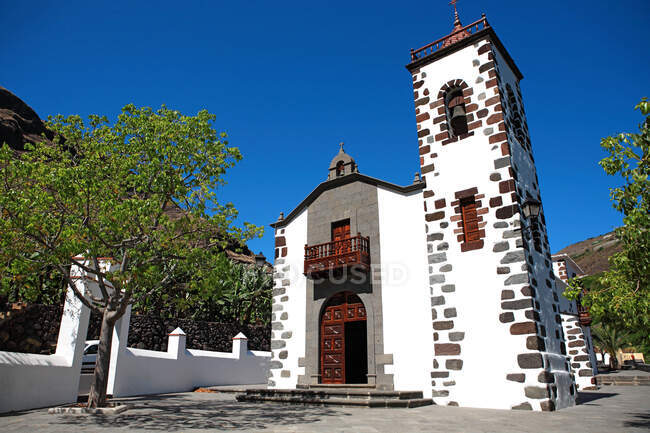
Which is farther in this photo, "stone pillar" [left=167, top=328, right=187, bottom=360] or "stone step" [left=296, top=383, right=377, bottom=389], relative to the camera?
"stone pillar" [left=167, top=328, right=187, bottom=360]

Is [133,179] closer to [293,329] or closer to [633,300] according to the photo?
[293,329]

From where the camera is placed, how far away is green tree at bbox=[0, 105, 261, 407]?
782cm

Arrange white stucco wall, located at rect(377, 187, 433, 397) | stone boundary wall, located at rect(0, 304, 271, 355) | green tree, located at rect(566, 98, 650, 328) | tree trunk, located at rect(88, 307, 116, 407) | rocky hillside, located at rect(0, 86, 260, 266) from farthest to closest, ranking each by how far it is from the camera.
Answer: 1. rocky hillside, located at rect(0, 86, 260, 266)
2. stone boundary wall, located at rect(0, 304, 271, 355)
3. white stucco wall, located at rect(377, 187, 433, 397)
4. tree trunk, located at rect(88, 307, 116, 407)
5. green tree, located at rect(566, 98, 650, 328)

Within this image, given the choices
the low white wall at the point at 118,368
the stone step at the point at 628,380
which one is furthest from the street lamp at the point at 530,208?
the stone step at the point at 628,380

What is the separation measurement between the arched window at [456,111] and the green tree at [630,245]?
613 cm

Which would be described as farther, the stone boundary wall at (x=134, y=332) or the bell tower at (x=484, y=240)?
the stone boundary wall at (x=134, y=332)

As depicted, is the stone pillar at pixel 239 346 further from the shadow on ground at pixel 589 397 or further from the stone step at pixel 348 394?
the shadow on ground at pixel 589 397

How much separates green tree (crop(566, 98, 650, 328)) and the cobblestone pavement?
1.64m

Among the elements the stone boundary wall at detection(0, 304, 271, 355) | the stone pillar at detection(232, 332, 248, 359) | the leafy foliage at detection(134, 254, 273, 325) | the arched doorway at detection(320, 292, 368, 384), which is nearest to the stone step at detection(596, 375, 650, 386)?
the arched doorway at detection(320, 292, 368, 384)

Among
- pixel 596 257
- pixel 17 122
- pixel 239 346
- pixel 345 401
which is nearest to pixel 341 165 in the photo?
pixel 345 401

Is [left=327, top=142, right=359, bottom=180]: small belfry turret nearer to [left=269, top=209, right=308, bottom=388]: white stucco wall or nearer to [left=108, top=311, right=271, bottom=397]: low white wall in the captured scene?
[left=269, top=209, right=308, bottom=388]: white stucco wall

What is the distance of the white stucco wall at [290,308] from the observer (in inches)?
482

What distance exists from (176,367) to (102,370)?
6.36m

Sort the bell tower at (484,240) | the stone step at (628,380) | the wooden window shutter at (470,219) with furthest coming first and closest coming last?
the stone step at (628,380) → the wooden window shutter at (470,219) → the bell tower at (484,240)
